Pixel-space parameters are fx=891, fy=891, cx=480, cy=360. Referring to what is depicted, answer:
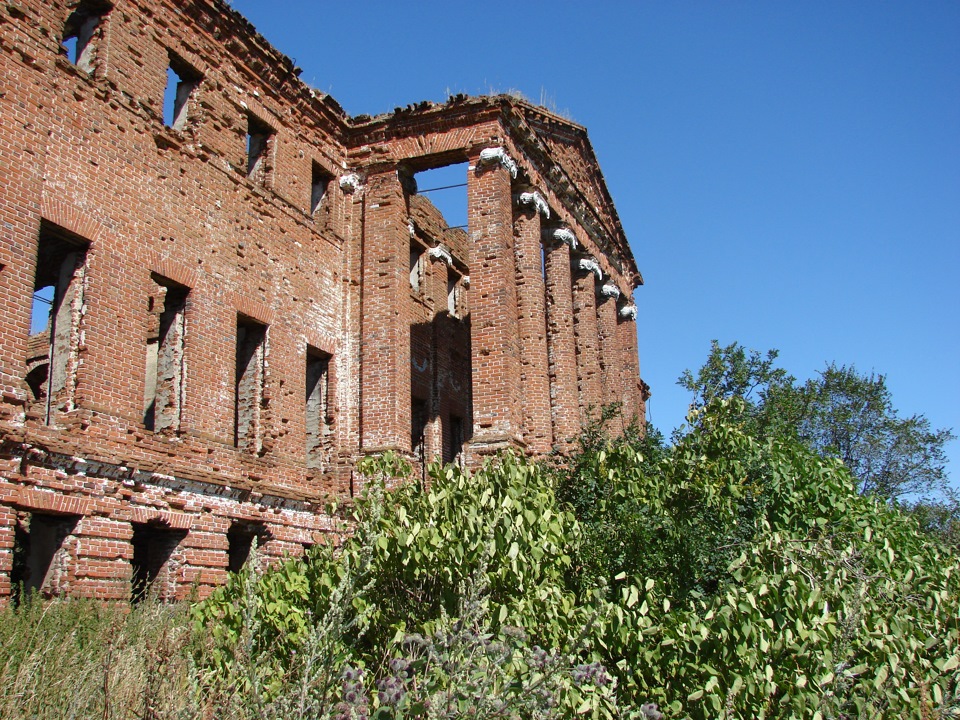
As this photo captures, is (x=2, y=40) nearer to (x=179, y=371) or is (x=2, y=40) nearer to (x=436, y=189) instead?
(x=179, y=371)

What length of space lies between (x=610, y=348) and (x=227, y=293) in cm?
1091

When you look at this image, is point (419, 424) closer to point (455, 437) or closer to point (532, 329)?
point (455, 437)

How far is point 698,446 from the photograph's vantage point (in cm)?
1045

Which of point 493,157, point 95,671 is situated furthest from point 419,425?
point 95,671

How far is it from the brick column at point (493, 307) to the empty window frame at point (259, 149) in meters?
3.59

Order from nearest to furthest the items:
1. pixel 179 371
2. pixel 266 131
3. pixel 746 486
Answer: pixel 746 486, pixel 179 371, pixel 266 131

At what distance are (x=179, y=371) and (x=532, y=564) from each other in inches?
274

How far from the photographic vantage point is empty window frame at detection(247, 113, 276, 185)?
49.5 feet

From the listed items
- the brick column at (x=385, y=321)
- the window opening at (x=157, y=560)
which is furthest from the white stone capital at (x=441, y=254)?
the window opening at (x=157, y=560)

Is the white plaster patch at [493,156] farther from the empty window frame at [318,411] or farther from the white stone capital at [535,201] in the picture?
the empty window frame at [318,411]

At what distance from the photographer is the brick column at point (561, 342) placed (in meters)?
18.5

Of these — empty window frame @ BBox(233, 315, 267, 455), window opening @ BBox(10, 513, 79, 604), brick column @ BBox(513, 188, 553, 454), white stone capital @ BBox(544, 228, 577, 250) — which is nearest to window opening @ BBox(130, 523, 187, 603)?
window opening @ BBox(10, 513, 79, 604)

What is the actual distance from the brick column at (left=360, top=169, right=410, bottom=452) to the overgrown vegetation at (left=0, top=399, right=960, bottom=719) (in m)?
4.93


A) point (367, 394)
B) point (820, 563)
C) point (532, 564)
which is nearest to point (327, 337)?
point (367, 394)
